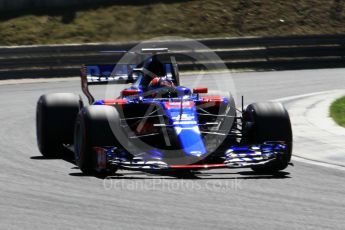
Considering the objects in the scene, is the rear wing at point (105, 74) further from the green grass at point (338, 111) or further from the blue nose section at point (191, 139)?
the green grass at point (338, 111)

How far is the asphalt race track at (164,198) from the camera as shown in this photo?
→ 8.66 meters

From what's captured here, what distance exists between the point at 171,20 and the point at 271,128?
20962 mm

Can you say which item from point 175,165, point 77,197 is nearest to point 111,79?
point 175,165

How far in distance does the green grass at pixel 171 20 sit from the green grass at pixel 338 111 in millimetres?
12017

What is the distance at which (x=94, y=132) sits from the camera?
436 inches

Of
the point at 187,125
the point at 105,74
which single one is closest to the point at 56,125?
the point at 105,74

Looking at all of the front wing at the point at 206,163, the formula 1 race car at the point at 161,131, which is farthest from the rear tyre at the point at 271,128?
the front wing at the point at 206,163

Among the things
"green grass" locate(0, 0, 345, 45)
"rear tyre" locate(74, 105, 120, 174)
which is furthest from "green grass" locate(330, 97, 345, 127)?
"green grass" locate(0, 0, 345, 45)

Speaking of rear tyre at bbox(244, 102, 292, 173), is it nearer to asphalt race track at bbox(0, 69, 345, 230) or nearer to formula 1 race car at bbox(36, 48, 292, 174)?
formula 1 race car at bbox(36, 48, 292, 174)

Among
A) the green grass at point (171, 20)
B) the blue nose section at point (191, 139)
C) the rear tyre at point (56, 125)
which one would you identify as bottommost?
the green grass at point (171, 20)

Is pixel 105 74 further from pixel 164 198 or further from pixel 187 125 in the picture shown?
pixel 164 198

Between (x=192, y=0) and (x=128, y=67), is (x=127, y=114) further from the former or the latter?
(x=192, y=0)

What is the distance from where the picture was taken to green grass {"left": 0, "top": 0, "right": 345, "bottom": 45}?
30.5 meters

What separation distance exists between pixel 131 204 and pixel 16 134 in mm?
6363
